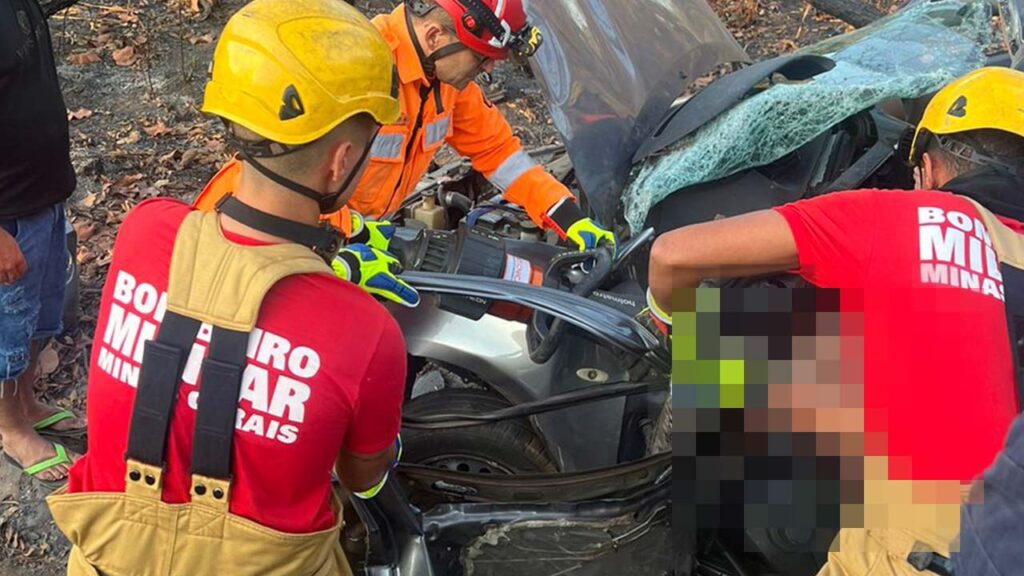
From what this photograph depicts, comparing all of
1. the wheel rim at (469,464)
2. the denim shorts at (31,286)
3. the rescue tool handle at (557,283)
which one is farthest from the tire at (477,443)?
the denim shorts at (31,286)

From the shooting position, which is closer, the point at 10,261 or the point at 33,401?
the point at 10,261

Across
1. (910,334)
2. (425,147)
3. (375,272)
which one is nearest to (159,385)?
(375,272)

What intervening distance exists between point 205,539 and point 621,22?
8.38 feet

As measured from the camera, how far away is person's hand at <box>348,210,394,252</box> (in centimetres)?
284

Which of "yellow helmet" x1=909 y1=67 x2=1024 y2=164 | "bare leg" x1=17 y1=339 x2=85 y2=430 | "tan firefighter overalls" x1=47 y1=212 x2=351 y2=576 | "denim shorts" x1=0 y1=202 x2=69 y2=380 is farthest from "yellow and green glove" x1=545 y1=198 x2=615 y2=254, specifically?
"bare leg" x1=17 y1=339 x2=85 y2=430

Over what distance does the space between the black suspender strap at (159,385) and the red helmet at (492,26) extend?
1714mm

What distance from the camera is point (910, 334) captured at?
6.13 feet

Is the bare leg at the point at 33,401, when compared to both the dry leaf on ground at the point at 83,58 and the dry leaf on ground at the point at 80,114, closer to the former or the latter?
the dry leaf on ground at the point at 80,114

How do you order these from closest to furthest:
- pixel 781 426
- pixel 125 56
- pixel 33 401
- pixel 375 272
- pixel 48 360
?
pixel 781 426, pixel 375 272, pixel 33 401, pixel 48 360, pixel 125 56

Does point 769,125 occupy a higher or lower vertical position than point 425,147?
higher

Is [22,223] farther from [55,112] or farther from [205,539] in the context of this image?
[205,539]

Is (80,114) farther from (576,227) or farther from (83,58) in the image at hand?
(576,227)

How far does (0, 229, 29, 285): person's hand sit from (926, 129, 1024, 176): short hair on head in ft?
9.67

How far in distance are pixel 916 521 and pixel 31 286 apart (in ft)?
9.87
